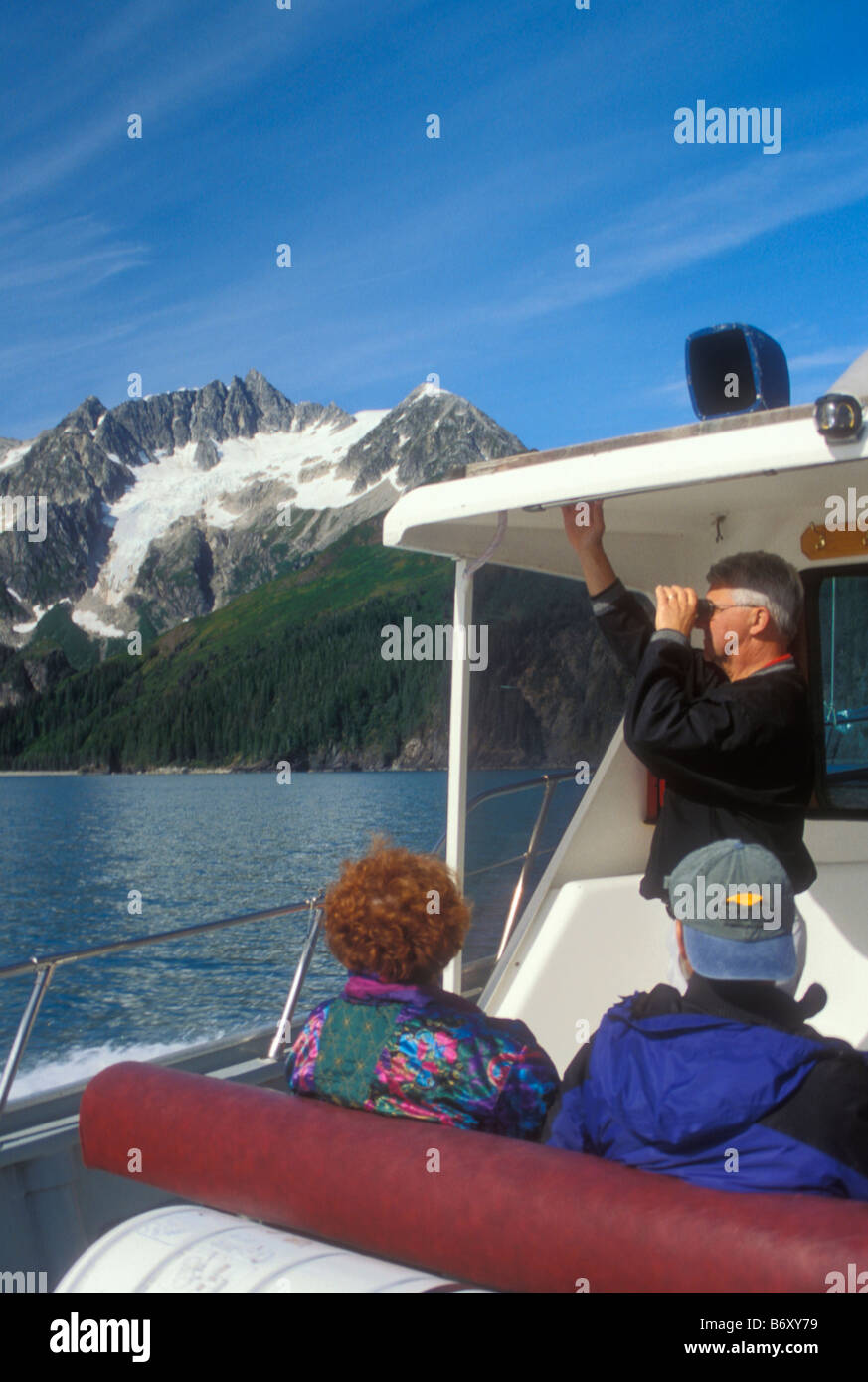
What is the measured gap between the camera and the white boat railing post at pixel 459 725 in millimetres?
4566

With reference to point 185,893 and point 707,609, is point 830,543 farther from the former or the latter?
point 185,893

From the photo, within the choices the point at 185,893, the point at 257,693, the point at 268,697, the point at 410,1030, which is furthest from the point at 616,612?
the point at 257,693

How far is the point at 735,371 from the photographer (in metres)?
4.38

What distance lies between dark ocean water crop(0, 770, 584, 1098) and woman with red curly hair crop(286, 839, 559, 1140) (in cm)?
164

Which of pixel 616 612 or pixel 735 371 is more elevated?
pixel 735 371

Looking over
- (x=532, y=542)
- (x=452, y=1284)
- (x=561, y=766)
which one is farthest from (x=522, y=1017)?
(x=452, y=1284)

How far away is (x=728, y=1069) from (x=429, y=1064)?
75 centimetres

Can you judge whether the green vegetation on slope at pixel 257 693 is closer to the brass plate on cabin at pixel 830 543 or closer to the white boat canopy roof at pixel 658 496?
the white boat canopy roof at pixel 658 496

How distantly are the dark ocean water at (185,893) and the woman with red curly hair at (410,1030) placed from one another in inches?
64.6

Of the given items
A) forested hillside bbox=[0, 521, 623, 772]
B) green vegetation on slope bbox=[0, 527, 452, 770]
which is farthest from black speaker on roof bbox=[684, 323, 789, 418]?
green vegetation on slope bbox=[0, 527, 452, 770]

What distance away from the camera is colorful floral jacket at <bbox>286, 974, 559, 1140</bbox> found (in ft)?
8.80
